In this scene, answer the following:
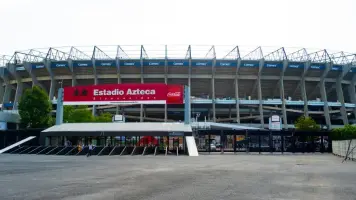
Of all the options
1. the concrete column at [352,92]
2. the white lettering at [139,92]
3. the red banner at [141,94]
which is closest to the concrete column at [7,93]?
the red banner at [141,94]

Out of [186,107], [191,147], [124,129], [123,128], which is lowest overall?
[191,147]

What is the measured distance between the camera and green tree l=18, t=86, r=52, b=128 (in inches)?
2219

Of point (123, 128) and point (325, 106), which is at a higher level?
point (325, 106)

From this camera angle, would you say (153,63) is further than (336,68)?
No

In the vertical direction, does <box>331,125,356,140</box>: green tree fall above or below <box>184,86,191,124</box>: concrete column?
below

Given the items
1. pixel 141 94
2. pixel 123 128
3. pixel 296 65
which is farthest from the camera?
pixel 296 65

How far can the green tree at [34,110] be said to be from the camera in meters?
56.4

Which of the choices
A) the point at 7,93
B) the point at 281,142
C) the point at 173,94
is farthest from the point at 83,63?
the point at 281,142

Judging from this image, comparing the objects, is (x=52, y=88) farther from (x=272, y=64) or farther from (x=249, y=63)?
(x=272, y=64)

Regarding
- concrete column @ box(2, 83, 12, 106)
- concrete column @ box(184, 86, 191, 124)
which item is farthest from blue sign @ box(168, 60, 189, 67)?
concrete column @ box(2, 83, 12, 106)

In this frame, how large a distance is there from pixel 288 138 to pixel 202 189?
35134 mm

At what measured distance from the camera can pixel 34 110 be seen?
185ft

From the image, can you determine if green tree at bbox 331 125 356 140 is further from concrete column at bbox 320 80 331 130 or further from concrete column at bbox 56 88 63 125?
concrete column at bbox 320 80 331 130

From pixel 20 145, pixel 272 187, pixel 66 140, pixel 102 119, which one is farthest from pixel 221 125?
pixel 272 187
